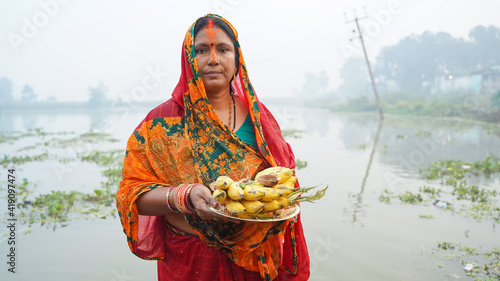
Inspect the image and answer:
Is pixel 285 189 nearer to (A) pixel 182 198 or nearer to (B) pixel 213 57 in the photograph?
(A) pixel 182 198

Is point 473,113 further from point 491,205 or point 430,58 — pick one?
point 430,58

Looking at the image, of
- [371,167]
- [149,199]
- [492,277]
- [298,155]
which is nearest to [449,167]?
[371,167]

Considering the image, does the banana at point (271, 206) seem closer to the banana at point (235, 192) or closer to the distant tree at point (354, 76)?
the banana at point (235, 192)

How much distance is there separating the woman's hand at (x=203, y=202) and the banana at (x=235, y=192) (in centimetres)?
7

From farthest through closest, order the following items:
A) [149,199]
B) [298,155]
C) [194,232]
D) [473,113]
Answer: [473,113]
[298,155]
[194,232]
[149,199]

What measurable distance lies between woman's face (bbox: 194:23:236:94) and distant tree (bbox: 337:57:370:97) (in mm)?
82086

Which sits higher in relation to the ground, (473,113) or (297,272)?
(297,272)

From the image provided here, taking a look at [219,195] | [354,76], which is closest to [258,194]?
[219,195]

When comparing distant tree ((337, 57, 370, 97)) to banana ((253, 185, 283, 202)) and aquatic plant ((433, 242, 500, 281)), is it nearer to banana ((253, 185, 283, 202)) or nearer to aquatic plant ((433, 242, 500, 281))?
aquatic plant ((433, 242, 500, 281))

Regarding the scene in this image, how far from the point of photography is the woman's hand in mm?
1505

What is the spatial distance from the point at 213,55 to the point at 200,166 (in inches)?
19.5

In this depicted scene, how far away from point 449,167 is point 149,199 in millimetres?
8143

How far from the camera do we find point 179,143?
1.81m

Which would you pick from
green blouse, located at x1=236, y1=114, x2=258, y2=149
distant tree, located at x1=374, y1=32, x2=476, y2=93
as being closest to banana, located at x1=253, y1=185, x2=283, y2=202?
green blouse, located at x1=236, y1=114, x2=258, y2=149
